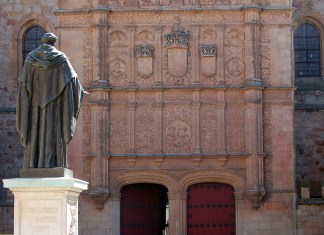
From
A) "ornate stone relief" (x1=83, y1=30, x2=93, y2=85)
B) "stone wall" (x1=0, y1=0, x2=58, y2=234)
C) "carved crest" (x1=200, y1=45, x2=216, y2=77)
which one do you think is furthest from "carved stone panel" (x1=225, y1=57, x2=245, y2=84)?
"stone wall" (x1=0, y1=0, x2=58, y2=234)

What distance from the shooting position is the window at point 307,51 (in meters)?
31.8

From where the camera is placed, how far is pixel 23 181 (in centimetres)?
1195

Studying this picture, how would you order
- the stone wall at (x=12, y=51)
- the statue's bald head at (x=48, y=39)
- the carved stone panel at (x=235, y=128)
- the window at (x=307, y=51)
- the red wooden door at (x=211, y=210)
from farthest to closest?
the window at (x=307, y=51) < the stone wall at (x=12, y=51) < the carved stone panel at (x=235, y=128) < the red wooden door at (x=211, y=210) < the statue's bald head at (x=48, y=39)

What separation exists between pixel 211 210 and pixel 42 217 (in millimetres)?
14976

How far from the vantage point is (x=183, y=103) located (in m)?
26.9

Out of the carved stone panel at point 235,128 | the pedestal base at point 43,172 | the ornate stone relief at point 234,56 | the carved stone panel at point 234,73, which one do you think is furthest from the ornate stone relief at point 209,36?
the pedestal base at point 43,172

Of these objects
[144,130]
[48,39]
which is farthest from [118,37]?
[48,39]

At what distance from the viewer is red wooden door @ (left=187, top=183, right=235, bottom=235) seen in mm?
26578

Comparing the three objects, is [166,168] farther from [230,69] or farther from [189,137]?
[230,69]

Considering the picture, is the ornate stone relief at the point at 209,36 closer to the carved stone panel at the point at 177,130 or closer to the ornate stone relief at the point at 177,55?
the ornate stone relief at the point at 177,55

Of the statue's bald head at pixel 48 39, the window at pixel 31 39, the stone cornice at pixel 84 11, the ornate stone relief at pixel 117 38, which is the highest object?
the window at pixel 31 39

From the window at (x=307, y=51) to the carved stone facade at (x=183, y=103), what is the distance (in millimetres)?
4852

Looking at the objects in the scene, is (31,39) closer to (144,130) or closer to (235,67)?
(144,130)

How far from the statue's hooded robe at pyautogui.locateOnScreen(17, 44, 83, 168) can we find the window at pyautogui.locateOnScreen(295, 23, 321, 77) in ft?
66.4
